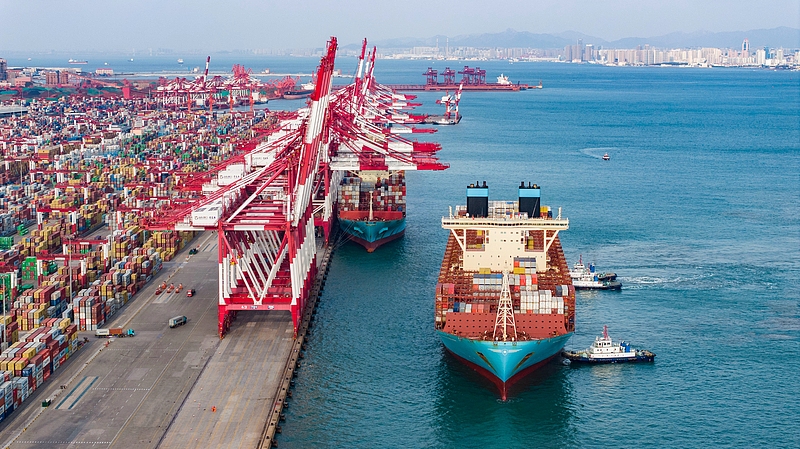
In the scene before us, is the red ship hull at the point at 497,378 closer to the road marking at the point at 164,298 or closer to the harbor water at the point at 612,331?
the harbor water at the point at 612,331

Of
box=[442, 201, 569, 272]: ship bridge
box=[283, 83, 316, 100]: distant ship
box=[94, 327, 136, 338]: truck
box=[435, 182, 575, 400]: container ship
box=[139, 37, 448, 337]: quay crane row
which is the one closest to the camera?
box=[435, 182, 575, 400]: container ship

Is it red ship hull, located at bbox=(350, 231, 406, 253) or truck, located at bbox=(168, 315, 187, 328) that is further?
red ship hull, located at bbox=(350, 231, 406, 253)

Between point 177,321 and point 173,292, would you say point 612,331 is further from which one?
point 173,292

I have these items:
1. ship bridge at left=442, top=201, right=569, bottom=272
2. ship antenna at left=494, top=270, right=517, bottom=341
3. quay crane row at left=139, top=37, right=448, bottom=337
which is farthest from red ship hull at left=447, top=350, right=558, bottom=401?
quay crane row at left=139, top=37, right=448, bottom=337

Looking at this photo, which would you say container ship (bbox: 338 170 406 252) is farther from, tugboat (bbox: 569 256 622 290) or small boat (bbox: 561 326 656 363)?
small boat (bbox: 561 326 656 363)

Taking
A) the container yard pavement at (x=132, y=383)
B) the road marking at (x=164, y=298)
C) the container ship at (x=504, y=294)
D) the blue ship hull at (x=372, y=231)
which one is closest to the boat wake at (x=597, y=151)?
the blue ship hull at (x=372, y=231)

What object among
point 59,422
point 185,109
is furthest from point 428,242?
point 185,109

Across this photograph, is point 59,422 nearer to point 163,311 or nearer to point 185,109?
point 163,311
